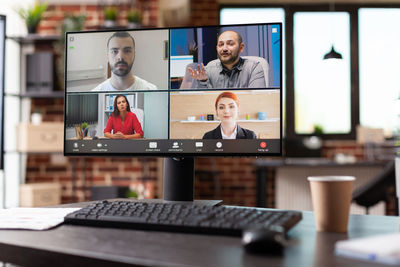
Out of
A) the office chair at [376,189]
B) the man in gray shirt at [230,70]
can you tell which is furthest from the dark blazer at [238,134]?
the office chair at [376,189]

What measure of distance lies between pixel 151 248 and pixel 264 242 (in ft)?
0.58

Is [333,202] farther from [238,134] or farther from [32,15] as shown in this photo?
[32,15]

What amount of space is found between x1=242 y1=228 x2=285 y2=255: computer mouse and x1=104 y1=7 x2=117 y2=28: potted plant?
3065 millimetres

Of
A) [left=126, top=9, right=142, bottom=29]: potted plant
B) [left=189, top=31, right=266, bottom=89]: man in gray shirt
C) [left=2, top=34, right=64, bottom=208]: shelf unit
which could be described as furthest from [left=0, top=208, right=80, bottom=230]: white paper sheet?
[left=126, top=9, right=142, bottom=29]: potted plant

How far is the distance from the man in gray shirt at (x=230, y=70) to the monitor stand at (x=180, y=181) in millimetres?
229

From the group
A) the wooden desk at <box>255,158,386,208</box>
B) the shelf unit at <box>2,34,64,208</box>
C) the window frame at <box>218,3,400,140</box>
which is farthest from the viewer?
the window frame at <box>218,3,400,140</box>

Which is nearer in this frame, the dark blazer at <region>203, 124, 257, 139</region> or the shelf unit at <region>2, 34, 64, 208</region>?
the dark blazer at <region>203, 124, 257, 139</region>

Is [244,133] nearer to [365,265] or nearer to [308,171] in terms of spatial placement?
[365,265]

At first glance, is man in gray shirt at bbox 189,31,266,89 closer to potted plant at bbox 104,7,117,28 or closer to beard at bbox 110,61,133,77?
beard at bbox 110,61,133,77

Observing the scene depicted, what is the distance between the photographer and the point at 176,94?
1.21 metres

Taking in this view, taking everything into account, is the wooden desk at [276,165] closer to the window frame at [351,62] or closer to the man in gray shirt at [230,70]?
the window frame at [351,62]

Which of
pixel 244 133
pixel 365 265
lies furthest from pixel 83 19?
pixel 365 265

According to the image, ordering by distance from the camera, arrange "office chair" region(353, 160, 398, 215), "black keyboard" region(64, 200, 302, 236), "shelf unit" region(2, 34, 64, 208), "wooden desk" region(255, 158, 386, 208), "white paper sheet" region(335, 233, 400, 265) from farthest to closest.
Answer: "wooden desk" region(255, 158, 386, 208) → "shelf unit" region(2, 34, 64, 208) → "office chair" region(353, 160, 398, 215) → "black keyboard" region(64, 200, 302, 236) → "white paper sheet" region(335, 233, 400, 265)

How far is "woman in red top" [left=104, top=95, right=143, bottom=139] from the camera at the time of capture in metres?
1.22
